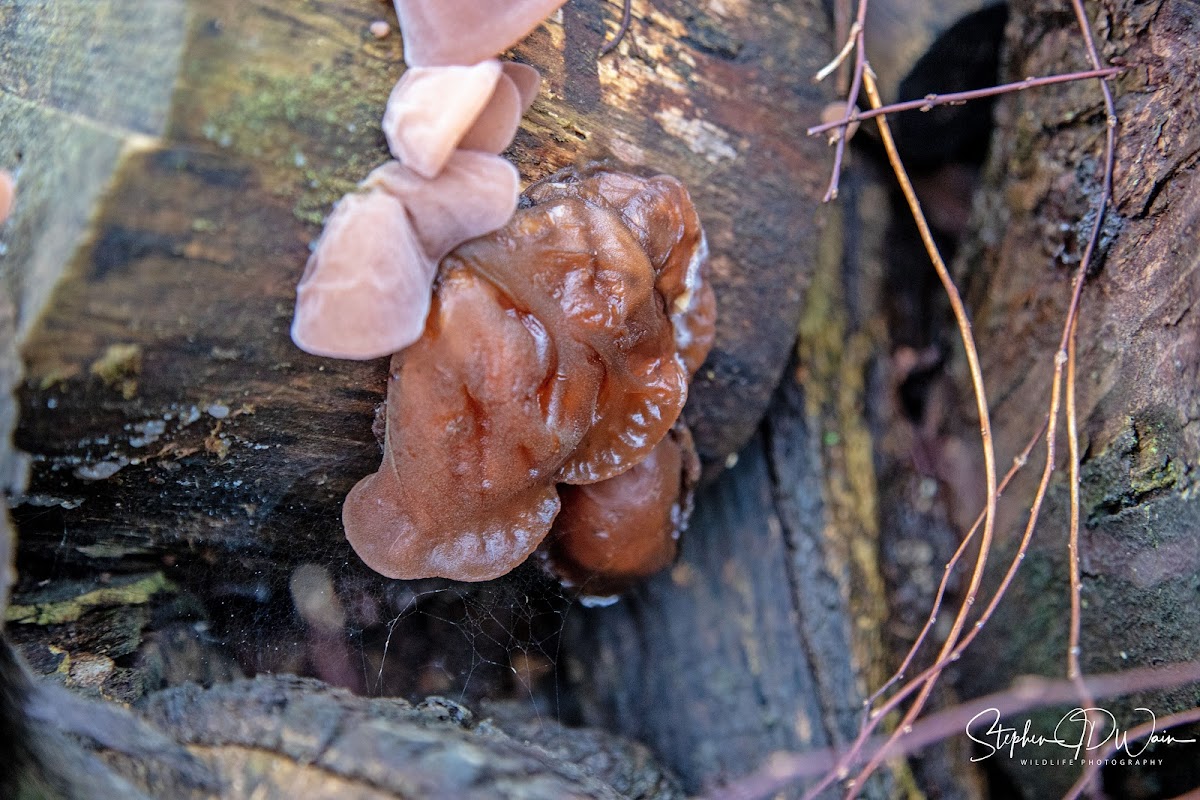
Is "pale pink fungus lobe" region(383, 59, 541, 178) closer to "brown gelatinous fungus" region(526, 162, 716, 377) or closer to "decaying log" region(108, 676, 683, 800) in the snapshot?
"brown gelatinous fungus" region(526, 162, 716, 377)

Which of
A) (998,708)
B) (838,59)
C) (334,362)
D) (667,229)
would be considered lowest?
(998,708)

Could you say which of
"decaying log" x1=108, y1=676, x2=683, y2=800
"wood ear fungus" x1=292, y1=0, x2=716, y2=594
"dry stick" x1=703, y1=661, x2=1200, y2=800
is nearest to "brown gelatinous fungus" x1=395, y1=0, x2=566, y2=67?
"wood ear fungus" x1=292, y1=0, x2=716, y2=594

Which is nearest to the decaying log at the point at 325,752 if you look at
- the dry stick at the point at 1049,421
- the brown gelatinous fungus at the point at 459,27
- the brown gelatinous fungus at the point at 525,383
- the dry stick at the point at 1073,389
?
the brown gelatinous fungus at the point at 525,383

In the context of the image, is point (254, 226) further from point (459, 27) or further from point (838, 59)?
point (838, 59)

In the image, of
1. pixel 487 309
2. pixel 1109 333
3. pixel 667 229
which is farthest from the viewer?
pixel 1109 333

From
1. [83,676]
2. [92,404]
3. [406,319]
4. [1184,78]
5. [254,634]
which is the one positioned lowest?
[83,676]

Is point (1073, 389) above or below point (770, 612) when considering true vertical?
above

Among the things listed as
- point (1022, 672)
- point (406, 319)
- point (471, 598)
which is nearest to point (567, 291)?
point (406, 319)

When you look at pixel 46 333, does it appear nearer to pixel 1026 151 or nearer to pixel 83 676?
pixel 83 676

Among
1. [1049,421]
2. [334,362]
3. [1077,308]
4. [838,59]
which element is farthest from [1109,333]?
[334,362]
